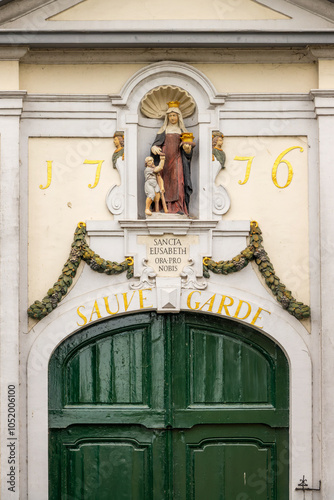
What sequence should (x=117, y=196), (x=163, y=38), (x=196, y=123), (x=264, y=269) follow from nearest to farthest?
(x=163, y=38), (x=264, y=269), (x=117, y=196), (x=196, y=123)

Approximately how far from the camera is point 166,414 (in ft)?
31.0

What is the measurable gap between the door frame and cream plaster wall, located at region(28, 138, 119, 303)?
361 millimetres

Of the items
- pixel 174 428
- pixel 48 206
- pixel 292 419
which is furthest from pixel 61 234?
pixel 292 419

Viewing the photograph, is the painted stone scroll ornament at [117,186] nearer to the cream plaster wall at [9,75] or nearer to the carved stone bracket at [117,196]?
the carved stone bracket at [117,196]

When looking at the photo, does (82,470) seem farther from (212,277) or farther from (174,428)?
(212,277)

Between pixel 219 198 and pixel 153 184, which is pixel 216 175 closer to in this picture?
pixel 219 198

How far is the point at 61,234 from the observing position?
9.46m

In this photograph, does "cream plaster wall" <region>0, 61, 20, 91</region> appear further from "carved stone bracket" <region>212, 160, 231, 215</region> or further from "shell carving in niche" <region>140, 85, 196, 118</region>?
"carved stone bracket" <region>212, 160, 231, 215</region>

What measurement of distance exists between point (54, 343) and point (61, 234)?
104cm

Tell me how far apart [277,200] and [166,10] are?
2116 mm

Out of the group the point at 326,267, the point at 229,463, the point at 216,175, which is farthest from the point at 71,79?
the point at 229,463

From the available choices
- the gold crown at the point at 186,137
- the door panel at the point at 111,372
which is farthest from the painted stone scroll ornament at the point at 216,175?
the door panel at the point at 111,372

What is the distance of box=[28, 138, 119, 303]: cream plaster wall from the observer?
372 inches

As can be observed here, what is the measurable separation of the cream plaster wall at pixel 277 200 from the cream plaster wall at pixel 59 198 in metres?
Result: 1.19
